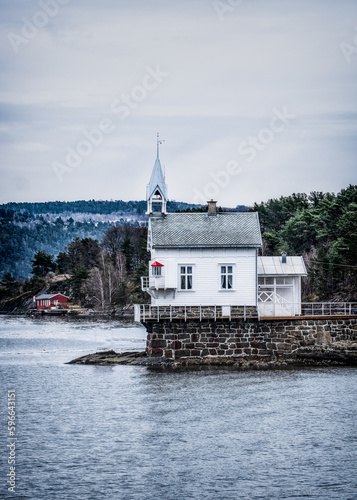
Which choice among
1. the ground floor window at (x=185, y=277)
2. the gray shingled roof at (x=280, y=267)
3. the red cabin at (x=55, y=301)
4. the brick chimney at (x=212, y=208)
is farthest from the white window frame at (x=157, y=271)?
the red cabin at (x=55, y=301)

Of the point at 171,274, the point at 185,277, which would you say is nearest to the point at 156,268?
the point at 171,274

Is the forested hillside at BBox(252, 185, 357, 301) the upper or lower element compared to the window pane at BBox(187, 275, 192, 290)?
upper

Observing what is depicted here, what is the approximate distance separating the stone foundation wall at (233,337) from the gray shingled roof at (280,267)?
3.62m

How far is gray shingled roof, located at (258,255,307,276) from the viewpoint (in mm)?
48656

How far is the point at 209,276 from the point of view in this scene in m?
47.3

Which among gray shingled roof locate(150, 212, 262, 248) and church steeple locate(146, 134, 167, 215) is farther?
church steeple locate(146, 134, 167, 215)

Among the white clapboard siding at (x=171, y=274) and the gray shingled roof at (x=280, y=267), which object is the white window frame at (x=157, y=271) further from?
the gray shingled roof at (x=280, y=267)

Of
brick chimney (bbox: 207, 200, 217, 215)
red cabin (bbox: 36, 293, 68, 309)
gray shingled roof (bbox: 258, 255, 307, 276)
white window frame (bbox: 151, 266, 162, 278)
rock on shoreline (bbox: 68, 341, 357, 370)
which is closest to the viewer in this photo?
rock on shoreline (bbox: 68, 341, 357, 370)

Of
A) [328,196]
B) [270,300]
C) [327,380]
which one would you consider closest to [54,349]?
[270,300]

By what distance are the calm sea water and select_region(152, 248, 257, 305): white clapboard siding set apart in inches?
187

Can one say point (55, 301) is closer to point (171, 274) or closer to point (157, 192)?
point (157, 192)

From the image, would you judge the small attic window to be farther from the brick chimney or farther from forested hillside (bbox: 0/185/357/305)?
forested hillside (bbox: 0/185/357/305)

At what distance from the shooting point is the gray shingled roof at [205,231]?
47406 millimetres

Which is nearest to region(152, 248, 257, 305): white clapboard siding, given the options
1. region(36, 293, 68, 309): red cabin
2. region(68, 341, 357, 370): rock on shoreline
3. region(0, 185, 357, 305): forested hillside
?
region(68, 341, 357, 370): rock on shoreline
